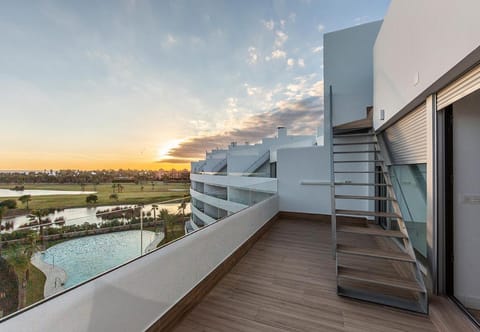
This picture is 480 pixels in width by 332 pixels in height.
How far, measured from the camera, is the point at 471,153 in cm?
200

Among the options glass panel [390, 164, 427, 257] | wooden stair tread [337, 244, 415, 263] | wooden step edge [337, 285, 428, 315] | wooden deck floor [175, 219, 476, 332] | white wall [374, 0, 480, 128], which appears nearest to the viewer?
white wall [374, 0, 480, 128]

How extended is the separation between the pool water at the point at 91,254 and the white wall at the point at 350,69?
528cm

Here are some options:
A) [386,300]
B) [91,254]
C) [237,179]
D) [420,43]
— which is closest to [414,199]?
[386,300]

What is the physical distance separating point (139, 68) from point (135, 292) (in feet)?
16.9

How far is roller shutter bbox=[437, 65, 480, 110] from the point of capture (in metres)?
1.58

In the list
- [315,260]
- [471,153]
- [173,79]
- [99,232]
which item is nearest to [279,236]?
[315,260]

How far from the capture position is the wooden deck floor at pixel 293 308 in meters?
1.80

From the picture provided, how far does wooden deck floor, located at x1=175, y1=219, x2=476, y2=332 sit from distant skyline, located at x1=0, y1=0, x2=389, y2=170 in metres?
2.79

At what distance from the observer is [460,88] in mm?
1771

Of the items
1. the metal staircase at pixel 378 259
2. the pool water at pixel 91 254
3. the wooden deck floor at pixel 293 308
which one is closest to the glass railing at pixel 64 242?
the pool water at pixel 91 254

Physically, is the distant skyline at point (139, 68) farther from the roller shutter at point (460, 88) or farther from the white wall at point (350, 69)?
the roller shutter at point (460, 88)

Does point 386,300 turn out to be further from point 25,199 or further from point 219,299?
point 25,199

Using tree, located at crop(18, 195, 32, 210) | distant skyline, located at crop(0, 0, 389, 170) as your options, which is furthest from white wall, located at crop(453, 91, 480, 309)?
distant skyline, located at crop(0, 0, 389, 170)

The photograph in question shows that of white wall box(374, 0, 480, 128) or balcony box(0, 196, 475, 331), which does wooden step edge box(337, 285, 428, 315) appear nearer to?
balcony box(0, 196, 475, 331)
